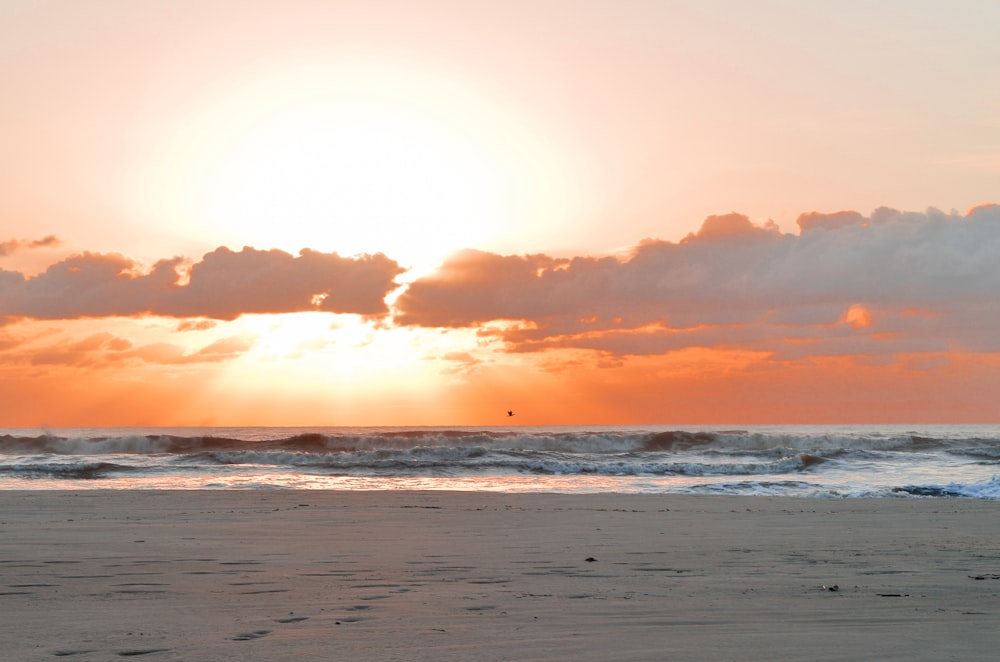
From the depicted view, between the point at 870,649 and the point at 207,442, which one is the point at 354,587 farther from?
the point at 207,442

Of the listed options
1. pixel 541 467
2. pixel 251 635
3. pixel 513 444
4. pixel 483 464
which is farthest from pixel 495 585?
pixel 513 444

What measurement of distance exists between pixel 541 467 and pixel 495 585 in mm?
22136

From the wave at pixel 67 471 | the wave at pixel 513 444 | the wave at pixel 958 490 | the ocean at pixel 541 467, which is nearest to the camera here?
the wave at pixel 958 490

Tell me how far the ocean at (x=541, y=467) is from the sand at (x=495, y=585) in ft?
25.6

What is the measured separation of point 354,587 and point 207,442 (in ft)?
140

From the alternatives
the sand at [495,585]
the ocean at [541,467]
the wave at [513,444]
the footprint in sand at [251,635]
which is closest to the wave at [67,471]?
the ocean at [541,467]

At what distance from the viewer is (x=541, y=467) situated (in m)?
29.2

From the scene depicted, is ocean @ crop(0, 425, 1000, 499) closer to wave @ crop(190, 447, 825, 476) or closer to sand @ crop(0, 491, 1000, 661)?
wave @ crop(190, 447, 825, 476)

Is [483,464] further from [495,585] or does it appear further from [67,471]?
[495,585]

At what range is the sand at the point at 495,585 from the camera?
5121 millimetres

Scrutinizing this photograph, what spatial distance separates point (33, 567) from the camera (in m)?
8.16

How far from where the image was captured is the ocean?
2177cm

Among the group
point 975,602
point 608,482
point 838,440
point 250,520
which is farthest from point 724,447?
point 975,602

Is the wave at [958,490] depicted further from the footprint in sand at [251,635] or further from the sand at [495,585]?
the footprint in sand at [251,635]
